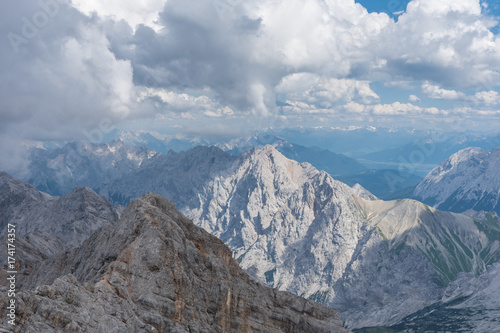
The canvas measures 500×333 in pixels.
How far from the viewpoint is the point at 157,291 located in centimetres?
7662

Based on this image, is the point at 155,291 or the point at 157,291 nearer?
the point at 155,291

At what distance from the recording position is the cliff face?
197ft

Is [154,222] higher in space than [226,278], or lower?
higher

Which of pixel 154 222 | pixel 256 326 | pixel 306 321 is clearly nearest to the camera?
pixel 154 222

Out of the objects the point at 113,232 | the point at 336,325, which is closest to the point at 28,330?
the point at 113,232

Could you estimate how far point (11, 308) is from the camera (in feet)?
163

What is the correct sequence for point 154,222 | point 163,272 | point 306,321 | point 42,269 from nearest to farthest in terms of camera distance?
point 163,272 < point 154,222 < point 306,321 < point 42,269

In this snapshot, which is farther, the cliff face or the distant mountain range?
the cliff face

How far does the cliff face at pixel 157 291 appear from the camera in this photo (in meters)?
60.0

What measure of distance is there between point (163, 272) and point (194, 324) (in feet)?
38.3

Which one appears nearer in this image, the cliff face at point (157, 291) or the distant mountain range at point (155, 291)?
the distant mountain range at point (155, 291)

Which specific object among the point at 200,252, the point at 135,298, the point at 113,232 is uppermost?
the point at 113,232

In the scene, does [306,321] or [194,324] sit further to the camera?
[306,321]

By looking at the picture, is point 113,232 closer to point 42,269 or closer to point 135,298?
point 135,298
